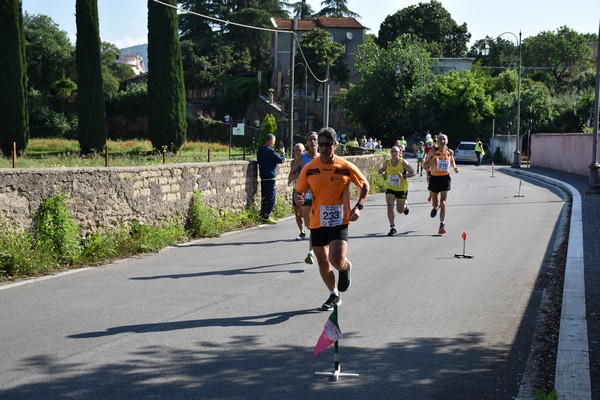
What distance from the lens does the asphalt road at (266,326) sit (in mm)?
5695

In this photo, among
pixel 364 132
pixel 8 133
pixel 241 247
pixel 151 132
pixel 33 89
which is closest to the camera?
pixel 241 247

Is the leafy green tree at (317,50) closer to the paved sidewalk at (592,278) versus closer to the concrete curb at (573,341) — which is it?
the paved sidewalk at (592,278)

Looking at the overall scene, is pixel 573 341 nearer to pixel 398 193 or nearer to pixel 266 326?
pixel 266 326

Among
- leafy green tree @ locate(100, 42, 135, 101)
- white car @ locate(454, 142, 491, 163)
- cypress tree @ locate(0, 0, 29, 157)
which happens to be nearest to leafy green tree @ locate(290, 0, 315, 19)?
leafy green tree @ locate(100, 42, 135, 101)

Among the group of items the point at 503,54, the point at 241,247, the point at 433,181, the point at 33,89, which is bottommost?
the point at 241,247

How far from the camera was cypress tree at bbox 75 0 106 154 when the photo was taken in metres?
40.1

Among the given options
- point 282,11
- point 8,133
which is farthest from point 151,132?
point 282,11

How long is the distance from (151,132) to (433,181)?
31044 millimetres

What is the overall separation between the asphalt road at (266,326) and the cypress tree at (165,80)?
3147 centimetres

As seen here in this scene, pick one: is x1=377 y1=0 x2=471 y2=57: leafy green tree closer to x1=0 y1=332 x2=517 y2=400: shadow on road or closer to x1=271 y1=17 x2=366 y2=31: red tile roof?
x1=271 y1=17 x2=366 y2=31: red tile roof

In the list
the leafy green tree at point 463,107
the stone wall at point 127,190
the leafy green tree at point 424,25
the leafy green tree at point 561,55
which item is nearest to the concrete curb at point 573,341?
the stone wall at point 127,190

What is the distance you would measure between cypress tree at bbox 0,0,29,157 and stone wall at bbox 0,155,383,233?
23.7 metres

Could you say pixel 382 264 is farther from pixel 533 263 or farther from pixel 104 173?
pixel 104 173

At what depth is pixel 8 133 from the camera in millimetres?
37250
